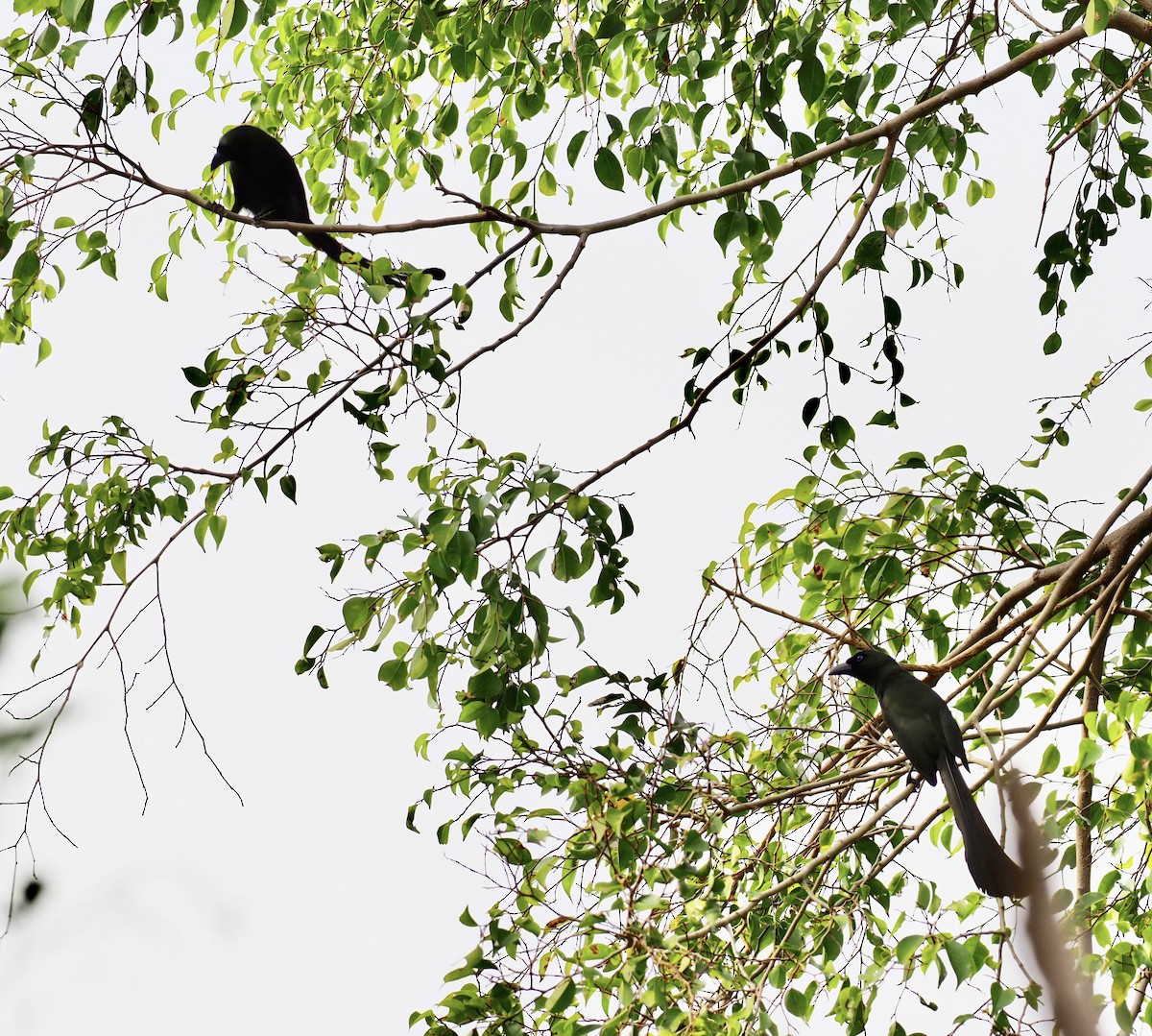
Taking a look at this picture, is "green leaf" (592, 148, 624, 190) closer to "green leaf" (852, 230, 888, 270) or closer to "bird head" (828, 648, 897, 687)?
"green leaf" (852, 230, 888, 270)

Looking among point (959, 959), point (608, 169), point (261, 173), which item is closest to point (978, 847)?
point (959, 959)

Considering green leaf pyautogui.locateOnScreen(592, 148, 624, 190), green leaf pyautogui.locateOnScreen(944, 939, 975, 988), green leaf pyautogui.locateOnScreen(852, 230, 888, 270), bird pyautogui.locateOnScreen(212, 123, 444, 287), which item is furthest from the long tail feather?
bird pyautogui.locateOnScreen(212, 123, 444, 287)

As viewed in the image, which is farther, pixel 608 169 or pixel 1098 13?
pixel 608 169

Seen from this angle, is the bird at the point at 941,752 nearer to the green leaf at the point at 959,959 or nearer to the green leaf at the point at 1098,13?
the green leaf at the point at 959,959

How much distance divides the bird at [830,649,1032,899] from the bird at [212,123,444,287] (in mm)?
1998

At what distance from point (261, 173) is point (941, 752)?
233cm

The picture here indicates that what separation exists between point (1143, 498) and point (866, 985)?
1.39 meters

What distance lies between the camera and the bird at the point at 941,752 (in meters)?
2.35

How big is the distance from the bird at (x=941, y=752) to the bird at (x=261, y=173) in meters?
2.00

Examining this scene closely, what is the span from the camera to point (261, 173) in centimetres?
342

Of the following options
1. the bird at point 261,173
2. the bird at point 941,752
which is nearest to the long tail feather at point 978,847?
the bird at point 941,752

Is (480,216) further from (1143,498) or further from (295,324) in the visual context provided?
(1143,498)

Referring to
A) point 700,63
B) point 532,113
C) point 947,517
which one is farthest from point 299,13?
point 947,517

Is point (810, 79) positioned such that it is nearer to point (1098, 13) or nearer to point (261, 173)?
point (1098, 13)
